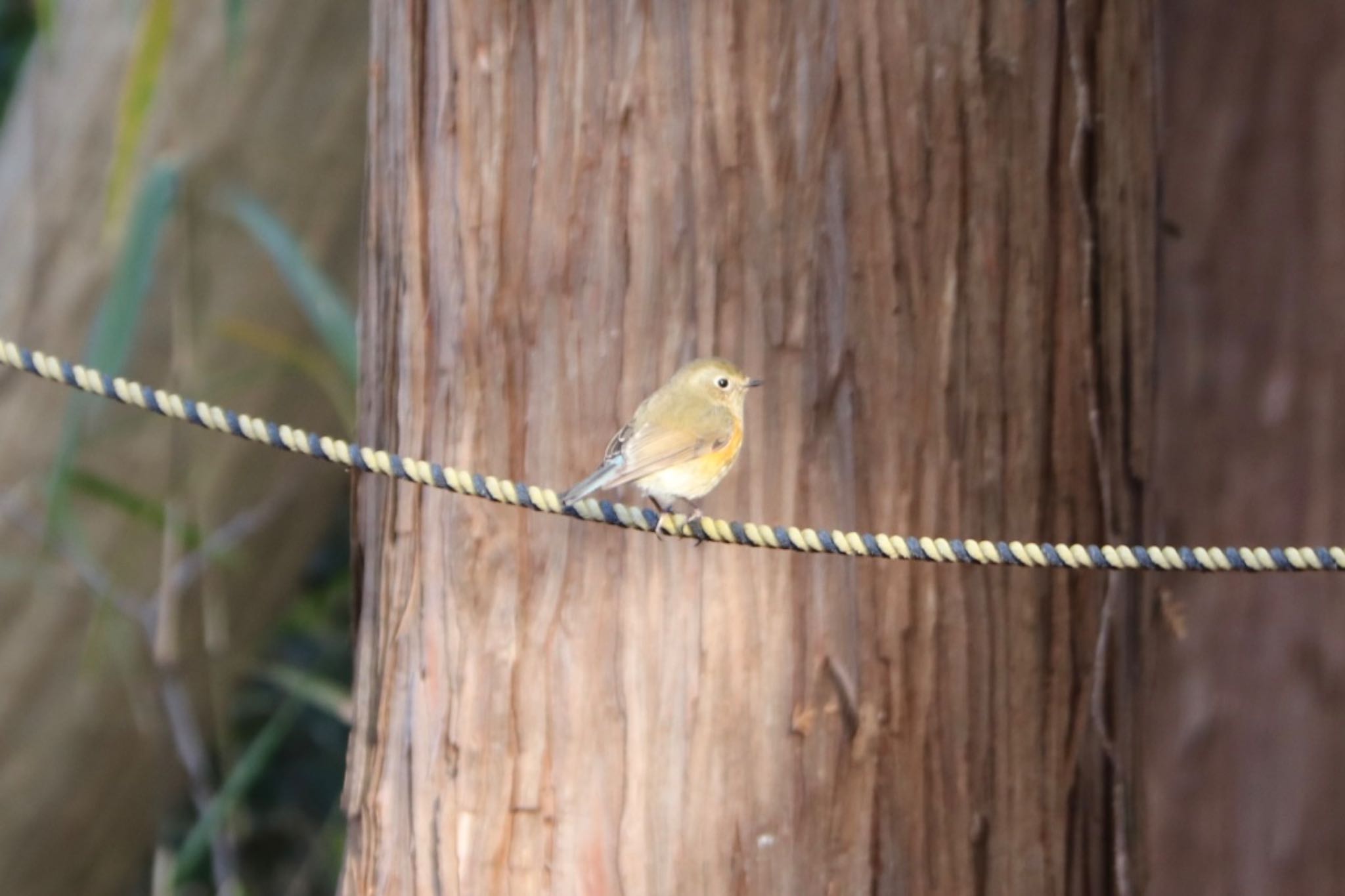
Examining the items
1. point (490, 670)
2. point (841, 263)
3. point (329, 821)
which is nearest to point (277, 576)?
point (329, 821)

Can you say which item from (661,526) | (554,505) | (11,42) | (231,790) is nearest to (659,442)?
(661,526)

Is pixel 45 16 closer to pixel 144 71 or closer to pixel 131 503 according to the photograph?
pixel 144 71

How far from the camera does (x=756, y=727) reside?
1700mm

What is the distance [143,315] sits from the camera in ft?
10.4

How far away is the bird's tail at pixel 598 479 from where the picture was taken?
166cm

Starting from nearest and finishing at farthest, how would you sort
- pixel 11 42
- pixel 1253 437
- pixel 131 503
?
1. pixel 1253 437
2. pixel 131 503
3. pixel 11 42

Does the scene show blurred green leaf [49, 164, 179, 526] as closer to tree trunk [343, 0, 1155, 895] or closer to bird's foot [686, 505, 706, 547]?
tree trunk [343, 0, 1155, 895]

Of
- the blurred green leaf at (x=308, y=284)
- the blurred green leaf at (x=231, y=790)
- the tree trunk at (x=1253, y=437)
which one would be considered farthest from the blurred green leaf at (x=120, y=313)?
the tree trunk at (x=1253, y=437)

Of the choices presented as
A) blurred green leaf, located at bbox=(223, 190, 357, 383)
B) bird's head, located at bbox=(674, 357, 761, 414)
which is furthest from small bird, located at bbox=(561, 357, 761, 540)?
blurred green leaf, located at bbox=(223, 190, 357, 383)

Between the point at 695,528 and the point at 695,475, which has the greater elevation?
the point at 695,475

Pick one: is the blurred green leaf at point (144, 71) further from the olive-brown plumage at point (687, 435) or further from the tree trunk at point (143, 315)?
the olive-brown plumage at point (687, 435)

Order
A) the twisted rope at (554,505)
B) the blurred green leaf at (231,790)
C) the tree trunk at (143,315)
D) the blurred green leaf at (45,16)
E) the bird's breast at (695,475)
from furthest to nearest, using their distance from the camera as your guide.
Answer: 1. the tree trunk at (143,315)
2. the blurred green leaf at (231,790)
3. the blurred green leaf at (45,16)
4. the bird's breast at (695,475)
5. the twisted rope at (554,505)

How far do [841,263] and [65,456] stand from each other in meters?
1.57

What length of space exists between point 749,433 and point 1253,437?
1339 millimetres
